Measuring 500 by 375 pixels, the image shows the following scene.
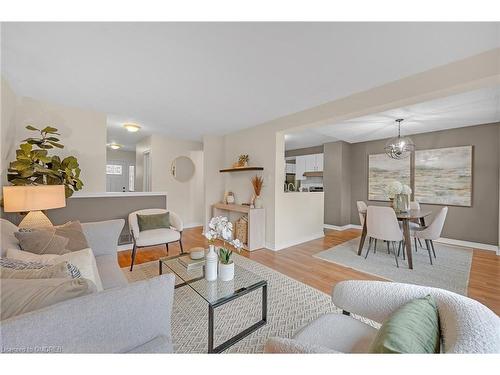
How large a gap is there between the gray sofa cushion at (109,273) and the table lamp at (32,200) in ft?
2.48

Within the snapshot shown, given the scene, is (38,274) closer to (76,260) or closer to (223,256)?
(76,260)

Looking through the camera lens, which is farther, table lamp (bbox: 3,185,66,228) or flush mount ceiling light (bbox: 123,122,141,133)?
flush mount ceiling light (bbox: 123,122,141,133)

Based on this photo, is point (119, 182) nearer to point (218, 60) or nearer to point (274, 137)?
point (274, 137)

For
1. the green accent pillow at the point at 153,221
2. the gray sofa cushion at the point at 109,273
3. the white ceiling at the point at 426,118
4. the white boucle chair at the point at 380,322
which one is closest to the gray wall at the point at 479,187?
the white ceiling at the point at 426,118

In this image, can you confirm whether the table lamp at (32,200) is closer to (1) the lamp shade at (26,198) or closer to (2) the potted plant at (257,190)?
(1) the lamp shade at (26,198)

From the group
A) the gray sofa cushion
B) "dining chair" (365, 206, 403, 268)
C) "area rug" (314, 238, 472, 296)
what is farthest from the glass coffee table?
"dining chair" (365, 206, 403, 268)

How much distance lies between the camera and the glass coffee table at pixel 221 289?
1.36 meters

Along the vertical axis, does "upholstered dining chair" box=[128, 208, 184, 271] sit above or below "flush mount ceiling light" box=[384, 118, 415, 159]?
below

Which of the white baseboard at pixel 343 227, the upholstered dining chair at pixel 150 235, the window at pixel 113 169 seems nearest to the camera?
the upholstered dining chair at pixel 150 235

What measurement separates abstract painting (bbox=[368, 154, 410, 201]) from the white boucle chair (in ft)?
15.0

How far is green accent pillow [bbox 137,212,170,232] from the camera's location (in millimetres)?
2998

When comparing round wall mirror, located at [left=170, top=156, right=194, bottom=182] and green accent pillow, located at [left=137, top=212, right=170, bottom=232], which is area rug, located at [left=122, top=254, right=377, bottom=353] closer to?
green accent pillow, located at [left=137, top=212, right=170, bottom=232]
